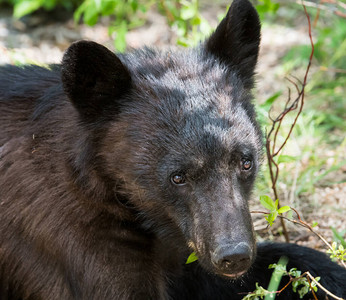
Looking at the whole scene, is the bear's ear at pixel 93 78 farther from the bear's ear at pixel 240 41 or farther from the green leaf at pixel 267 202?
the green leaf at pixel 267 202

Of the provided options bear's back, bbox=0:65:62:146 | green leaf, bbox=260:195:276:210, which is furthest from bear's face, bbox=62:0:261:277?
bear's back, bbox=0:65:62:146

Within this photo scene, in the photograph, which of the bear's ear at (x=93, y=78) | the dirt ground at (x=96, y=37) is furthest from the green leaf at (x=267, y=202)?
the dirt ground at (x=96, y=37)

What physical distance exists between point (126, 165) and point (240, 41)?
4.31ft

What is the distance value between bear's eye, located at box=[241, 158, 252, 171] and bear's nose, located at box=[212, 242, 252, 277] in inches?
25.6

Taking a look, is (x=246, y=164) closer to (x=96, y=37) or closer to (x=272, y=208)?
(x=272, y=208)

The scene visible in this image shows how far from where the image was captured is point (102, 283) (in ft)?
14.0

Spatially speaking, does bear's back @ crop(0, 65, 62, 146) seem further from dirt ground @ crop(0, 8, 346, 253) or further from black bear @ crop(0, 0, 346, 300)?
dirt ground @ crop(0, 8, 346, 253)

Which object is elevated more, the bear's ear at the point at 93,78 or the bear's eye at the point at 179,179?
the bear's ear at the point at 93,78

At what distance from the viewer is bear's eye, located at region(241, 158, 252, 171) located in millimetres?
4195

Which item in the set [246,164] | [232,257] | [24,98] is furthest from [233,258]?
[24,98]

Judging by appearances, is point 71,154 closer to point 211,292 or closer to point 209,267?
point 209,267

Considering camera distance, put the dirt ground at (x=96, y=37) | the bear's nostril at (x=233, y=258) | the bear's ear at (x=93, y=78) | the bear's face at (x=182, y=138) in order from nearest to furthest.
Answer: the bear's nostril at (x=233, y=258) → the bear's face at (x=182, y=138) → the bear's ear at (x=93, y=78) → the dirt ground at (x=96, y=37)

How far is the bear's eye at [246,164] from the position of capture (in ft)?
13.8

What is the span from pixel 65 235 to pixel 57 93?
102cm
